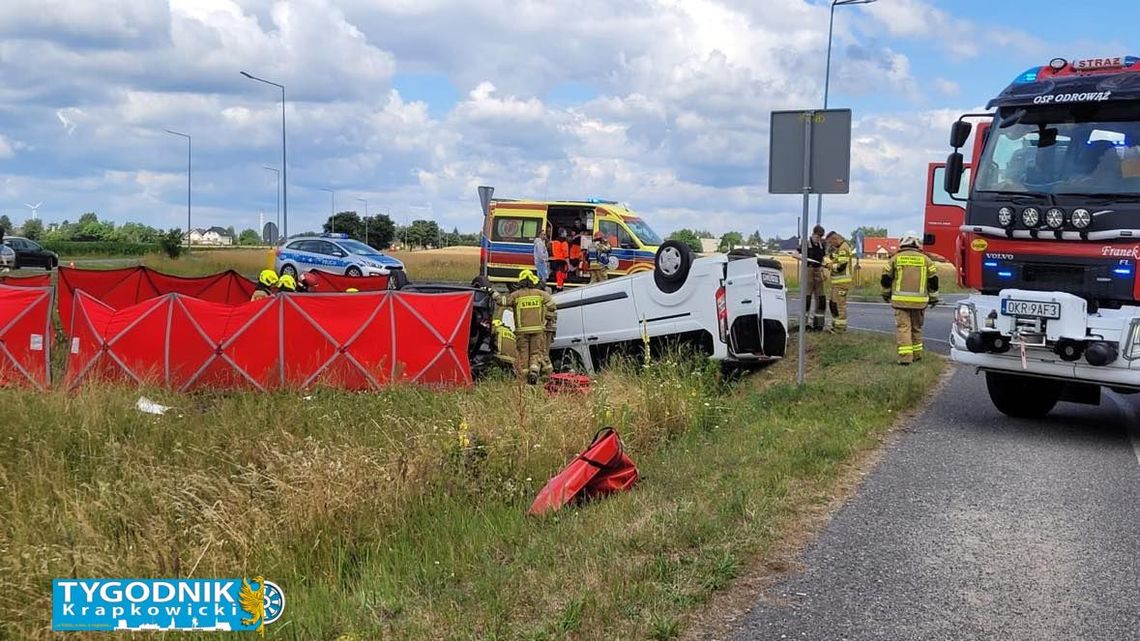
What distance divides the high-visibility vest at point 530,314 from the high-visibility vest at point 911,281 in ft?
14.7

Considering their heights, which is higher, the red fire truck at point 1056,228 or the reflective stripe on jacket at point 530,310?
the red fire truck at point 1056,228

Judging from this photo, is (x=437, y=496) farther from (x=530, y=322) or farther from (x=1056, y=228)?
(x=530, y=322)

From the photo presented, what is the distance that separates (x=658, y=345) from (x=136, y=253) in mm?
66077

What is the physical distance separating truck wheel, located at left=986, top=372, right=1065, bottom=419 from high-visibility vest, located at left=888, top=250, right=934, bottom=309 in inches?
98.8

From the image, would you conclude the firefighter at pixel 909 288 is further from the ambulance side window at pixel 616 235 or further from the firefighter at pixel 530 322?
the ambulance side window at pixel 616 235

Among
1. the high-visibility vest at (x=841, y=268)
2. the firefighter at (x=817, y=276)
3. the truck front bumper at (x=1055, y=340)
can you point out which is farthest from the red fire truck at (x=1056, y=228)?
the firefighter at (x=817, y=276)

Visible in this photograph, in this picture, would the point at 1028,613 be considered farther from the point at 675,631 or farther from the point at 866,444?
the point at 866,444

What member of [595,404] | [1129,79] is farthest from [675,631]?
[1129,79]

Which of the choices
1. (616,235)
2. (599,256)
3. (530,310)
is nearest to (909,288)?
(530,310)

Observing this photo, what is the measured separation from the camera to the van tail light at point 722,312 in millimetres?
12656

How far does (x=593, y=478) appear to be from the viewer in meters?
7.12

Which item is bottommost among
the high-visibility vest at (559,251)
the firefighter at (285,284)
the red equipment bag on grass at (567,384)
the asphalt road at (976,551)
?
the asphalt road at (976,551)

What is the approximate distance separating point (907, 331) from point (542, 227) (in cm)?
1274

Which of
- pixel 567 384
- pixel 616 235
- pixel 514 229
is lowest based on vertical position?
pixel 567 384
